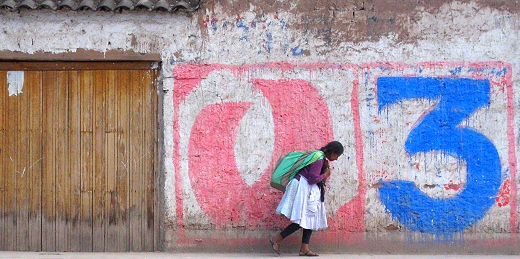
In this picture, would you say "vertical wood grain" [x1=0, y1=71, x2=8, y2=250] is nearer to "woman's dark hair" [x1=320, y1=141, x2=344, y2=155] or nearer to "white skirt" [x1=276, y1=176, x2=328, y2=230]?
"white skirt" [x1=276, y1=176, x2=328, y2=230]

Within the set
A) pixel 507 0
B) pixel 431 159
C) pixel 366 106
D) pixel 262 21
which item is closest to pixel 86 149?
pixel 262 21

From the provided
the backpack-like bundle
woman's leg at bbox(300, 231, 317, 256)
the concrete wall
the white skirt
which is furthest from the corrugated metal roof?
woman's leg at bbox(300, 231, 317, 256)

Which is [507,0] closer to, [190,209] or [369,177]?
[369,177]

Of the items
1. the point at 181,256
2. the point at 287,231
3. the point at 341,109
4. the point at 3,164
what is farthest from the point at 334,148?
the point at 3,164

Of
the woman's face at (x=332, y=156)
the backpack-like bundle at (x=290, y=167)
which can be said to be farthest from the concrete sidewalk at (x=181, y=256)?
the woman's face at (x=332, y=156)

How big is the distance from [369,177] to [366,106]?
0.81 m

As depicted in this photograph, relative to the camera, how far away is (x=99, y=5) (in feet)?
27.4

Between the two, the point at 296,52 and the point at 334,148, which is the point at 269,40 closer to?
the point at 296,52

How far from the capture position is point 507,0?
851 centimetres

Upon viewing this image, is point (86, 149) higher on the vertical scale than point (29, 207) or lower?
higher

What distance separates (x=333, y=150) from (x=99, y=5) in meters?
3.07

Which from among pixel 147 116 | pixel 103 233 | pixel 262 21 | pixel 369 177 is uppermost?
pixel 262 21

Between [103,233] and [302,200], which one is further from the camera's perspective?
[103,233]

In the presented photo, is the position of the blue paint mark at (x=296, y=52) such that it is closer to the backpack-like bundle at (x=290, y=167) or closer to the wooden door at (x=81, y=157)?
the backpack-like bundle at (x=290, y=167)
